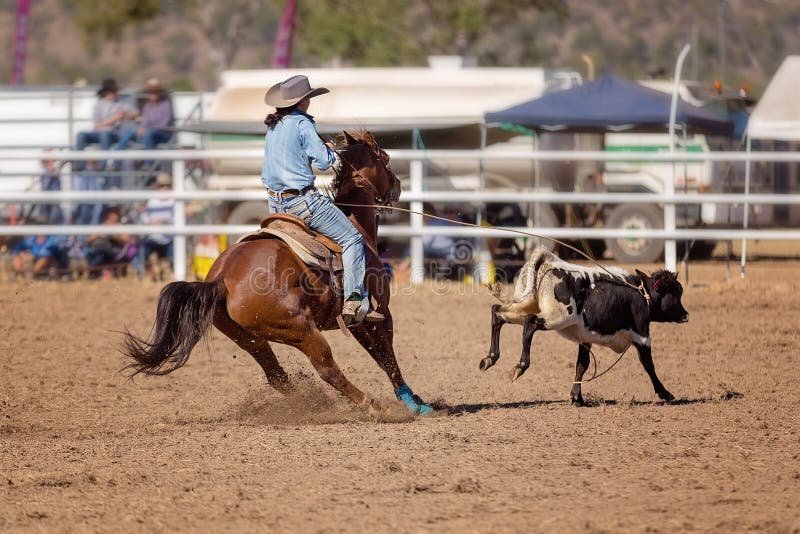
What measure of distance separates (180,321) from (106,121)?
1030 centimetres

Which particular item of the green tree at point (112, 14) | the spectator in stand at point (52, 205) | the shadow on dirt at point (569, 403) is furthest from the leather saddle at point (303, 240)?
the green tree at point (112, 14)

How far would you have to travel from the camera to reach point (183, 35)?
8769 centimetres

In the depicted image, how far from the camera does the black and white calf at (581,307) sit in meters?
7.06

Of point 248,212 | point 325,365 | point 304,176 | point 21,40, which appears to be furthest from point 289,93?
point 21,40

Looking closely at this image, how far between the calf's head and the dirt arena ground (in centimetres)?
55

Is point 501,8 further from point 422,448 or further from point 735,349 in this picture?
point 422,448

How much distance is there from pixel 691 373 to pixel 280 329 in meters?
3.30

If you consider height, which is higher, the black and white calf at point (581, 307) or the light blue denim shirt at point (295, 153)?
the light blue denim shirt at point (295, 153)

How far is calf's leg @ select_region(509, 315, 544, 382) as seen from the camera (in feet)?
22.9

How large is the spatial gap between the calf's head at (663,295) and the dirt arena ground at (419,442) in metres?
0.55

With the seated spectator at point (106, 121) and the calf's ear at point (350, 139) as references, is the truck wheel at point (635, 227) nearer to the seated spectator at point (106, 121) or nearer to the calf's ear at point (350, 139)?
the seated spectator at point (106, 121)

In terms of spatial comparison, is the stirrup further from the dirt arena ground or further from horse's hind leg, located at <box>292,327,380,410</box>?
the dirt arena ground

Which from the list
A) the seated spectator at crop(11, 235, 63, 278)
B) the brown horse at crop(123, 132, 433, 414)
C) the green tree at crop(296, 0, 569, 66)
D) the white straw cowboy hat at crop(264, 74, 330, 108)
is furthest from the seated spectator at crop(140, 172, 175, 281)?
the green tree at crop(296, 0, 569, 66)

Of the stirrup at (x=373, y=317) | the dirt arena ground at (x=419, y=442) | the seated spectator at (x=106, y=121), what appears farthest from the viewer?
the seated spectator at (x=106, y=121)
